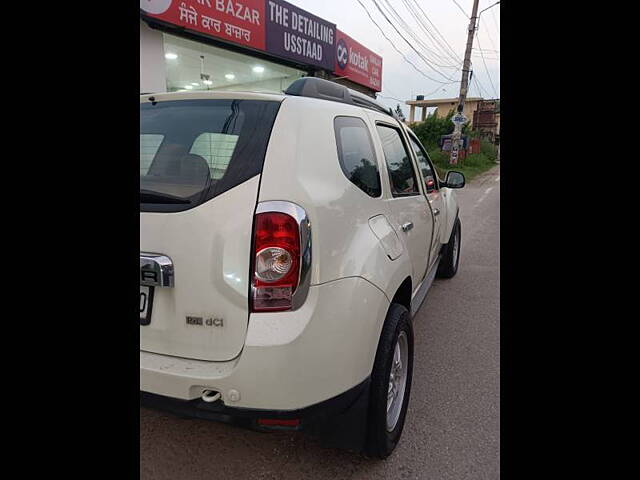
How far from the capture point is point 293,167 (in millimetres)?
1572

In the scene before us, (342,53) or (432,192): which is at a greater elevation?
(342,53)

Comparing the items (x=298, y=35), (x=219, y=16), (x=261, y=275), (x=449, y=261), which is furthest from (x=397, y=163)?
(x=298, y=35)

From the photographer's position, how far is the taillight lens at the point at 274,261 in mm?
1489

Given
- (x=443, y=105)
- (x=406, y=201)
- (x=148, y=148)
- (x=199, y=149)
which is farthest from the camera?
(x=443, y=105)

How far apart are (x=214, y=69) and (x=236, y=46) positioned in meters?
1.68

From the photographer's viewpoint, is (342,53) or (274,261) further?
(342,53)

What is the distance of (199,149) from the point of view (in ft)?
5.60

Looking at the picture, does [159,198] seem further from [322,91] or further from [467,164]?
[467,164]

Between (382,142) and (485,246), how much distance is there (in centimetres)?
466

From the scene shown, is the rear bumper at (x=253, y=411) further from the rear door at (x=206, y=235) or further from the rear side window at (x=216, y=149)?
the rear side window at (x=216, y=149)

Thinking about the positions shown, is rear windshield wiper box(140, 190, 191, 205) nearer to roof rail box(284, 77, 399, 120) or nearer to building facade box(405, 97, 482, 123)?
roof rail box(284, 77, 399, 120)

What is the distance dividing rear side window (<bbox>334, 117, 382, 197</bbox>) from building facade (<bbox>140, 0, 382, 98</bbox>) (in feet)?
16.6

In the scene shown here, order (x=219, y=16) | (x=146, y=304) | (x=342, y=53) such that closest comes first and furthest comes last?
(x=146, y=304) → (x=219, y=16) → (x=342, y=53)
